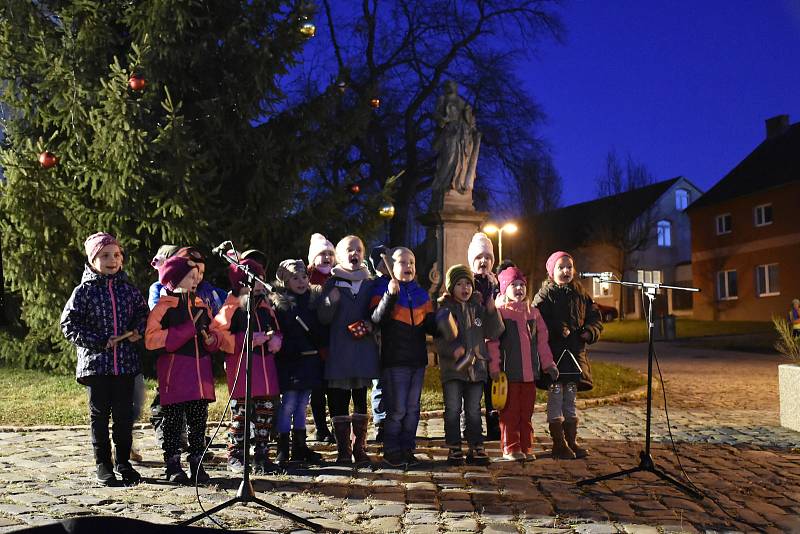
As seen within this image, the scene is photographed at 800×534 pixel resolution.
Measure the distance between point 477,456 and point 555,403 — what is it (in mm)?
929

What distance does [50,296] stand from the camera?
12.5m

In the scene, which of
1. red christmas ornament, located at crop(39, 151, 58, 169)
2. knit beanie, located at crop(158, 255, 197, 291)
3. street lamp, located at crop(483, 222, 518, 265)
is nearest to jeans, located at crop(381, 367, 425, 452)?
knit beanie, located at crop(158, 255, 197, 291)

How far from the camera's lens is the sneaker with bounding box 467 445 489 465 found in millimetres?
6609

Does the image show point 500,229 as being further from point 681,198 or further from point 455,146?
point 681,198

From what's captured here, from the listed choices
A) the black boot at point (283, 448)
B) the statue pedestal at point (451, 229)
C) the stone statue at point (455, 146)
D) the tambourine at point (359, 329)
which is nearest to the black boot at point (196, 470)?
the black boot at point (283, 448)

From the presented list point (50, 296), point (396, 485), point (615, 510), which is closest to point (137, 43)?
point (50, 296)

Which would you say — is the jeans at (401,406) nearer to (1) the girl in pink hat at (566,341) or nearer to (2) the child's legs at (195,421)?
(1) the girl in pink hat at (566,341)

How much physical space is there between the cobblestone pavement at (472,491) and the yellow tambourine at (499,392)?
19.2 inches

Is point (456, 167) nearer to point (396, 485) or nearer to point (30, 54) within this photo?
point (30, 54)

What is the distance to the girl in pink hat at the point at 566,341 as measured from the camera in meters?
7.04

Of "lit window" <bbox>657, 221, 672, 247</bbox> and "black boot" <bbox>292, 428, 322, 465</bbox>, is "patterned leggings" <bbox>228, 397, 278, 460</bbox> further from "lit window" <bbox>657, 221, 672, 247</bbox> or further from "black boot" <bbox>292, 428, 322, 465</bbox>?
"lit window" <bbox>657, 221, 672, 247</bbox>

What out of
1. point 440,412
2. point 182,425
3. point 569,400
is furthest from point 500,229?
point 182,425

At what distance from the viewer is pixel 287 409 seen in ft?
22.1

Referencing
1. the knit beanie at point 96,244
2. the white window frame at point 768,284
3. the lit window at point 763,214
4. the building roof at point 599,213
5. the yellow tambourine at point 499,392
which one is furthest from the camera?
the building roof at point 599,213
